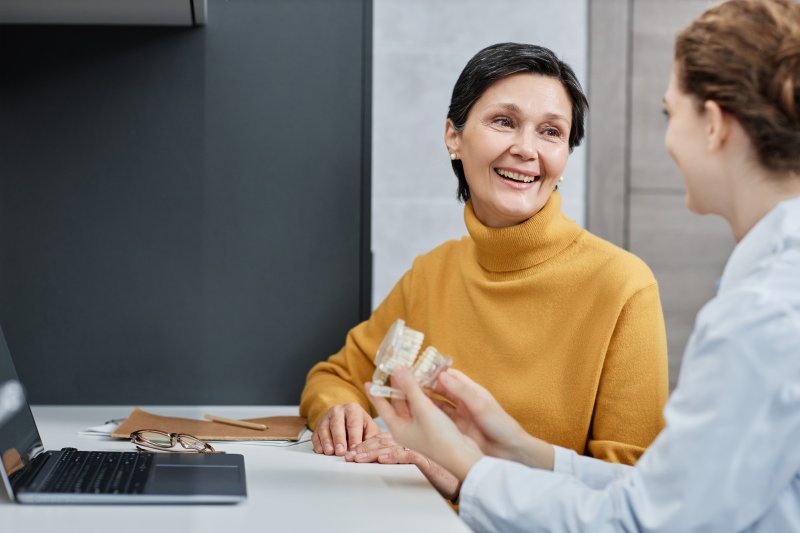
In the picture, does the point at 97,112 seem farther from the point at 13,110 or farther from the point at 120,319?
the point at 120,319

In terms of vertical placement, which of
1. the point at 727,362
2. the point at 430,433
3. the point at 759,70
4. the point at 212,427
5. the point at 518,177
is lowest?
the point at 212,427

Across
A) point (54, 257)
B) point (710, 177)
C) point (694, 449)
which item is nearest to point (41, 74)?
point (54, 257)

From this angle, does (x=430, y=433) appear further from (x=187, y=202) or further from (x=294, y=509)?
(x=187, y=202)

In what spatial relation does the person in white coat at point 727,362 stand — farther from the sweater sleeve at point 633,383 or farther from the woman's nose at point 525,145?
the woman's nose at point 525,145

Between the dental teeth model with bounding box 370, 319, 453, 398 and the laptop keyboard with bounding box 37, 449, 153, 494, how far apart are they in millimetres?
267

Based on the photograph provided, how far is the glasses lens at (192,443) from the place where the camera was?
1.11m

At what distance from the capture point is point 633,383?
123cm

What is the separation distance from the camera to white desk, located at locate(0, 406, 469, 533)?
799mm

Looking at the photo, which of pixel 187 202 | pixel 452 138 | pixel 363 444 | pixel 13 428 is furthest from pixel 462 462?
pixel 187 202

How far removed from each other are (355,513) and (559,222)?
667 millimetres

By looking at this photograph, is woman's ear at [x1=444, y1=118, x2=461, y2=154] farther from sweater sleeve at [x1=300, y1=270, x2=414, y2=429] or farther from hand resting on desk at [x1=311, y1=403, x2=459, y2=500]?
hand resting on desk at [x1=311, y1=403, x2=459, y2=500]

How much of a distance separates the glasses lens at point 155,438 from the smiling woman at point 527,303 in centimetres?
20

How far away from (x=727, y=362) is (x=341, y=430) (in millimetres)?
614

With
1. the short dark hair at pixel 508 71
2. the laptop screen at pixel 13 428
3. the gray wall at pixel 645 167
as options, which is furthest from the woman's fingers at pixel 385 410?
the gray wall at pixel 645 167
